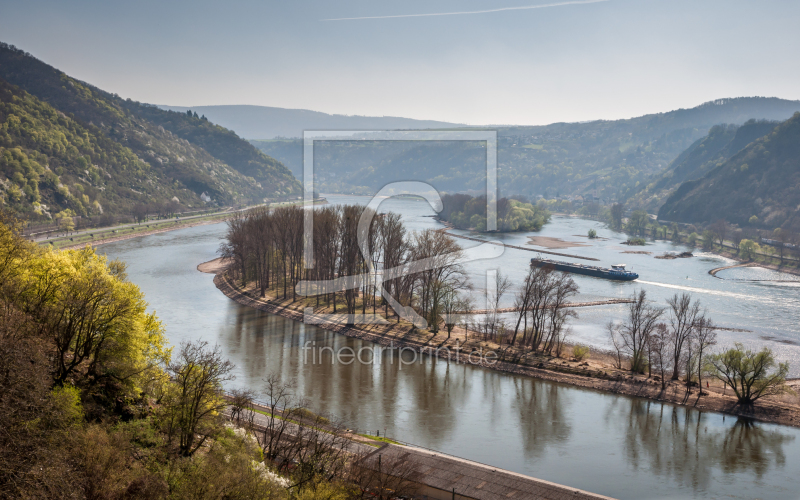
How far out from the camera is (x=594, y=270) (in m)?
84.3

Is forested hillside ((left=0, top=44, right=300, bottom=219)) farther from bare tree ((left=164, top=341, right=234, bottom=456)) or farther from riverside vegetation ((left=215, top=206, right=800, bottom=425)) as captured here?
bare tree ((left=164, top=341, right=234, bottom=456))

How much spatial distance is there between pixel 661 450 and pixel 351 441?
16962mm

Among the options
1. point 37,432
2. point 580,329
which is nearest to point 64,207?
point 580,329


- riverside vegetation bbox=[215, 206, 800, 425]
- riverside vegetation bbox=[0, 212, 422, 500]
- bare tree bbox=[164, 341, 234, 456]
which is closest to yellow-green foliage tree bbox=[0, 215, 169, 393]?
riverside vegetation bbox=[0, 212, 422, 500]

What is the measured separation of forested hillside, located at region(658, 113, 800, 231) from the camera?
120m

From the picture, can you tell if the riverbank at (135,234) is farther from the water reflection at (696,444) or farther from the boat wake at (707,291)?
the boat wake at (707,291)

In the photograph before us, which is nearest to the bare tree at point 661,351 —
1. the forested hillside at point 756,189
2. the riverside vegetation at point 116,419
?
the riverside vegetation at point 116,419

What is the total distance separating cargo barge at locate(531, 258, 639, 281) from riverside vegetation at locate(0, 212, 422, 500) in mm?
61074

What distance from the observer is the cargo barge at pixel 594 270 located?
265 ft

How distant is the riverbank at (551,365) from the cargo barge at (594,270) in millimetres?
36169

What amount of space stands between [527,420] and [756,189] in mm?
122563

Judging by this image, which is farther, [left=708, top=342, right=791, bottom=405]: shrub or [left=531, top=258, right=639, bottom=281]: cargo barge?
[left=531, top=258, right=639, bottom=281]: cargo barge

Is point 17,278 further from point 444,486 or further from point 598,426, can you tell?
point 598,426

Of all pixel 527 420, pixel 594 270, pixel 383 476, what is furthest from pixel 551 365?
pixel 594 270
